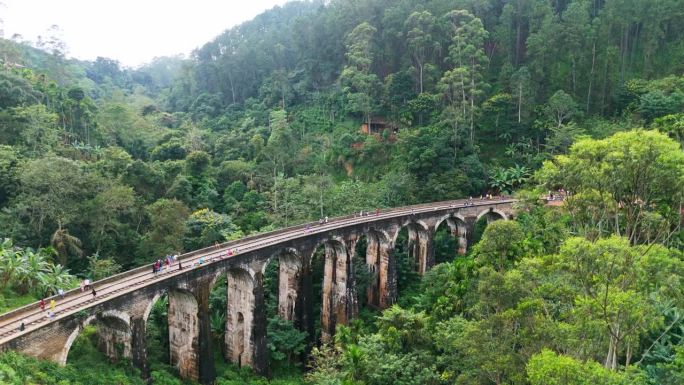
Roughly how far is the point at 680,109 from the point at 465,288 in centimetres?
3629

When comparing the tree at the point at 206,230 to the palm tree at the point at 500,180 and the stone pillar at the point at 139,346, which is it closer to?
the stone pillar at the point at 139,346

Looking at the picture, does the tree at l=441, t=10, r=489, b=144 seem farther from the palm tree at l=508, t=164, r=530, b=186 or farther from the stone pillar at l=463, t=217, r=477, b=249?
the stone pillar at l=463, t=217, r=477, b=249

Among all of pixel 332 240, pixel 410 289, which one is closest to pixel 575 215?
pixel 332 240

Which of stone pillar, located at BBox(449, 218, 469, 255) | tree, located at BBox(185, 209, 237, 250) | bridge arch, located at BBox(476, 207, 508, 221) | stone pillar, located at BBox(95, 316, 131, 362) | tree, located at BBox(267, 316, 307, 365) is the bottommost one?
tree, located at BBox(267, 316, 307, 365)

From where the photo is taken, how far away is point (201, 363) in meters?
23.4

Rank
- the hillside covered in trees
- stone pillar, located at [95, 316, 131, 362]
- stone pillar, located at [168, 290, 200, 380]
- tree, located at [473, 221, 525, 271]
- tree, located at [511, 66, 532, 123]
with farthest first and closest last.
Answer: tree, located at [511, 66, 532, 123] < stone pillar, located at [168, 290, 200, 380] < tree, located at [473, 221, 525, 271] < stone pillar, located at [95, 316, 131, 362] < the hillside covered in trees


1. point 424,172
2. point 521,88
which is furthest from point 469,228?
point 521,88

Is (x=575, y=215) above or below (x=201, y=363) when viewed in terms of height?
above

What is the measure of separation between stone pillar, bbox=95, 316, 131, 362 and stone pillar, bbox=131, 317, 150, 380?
0.19 metres

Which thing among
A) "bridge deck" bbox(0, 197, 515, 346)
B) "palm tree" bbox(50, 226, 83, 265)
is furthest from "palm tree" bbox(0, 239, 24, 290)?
"palm tree" bbox(50, 226, 83, 265)

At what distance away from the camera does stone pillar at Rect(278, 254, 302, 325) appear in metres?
30.3

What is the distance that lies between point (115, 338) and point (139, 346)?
Answer: 3.44 feet

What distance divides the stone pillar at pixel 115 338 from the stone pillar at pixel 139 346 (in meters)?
0.19

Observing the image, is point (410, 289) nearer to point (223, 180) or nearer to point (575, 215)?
point (575, 215)
